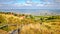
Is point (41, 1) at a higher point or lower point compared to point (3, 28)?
higher

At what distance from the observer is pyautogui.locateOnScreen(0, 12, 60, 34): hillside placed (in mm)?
2430

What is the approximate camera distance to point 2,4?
101 inches

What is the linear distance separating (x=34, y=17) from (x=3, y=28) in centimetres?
69

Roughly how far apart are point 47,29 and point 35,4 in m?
0.60

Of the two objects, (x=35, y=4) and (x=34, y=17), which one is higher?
(x=35, y=4)

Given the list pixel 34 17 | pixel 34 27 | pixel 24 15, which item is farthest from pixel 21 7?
pixel 34 27

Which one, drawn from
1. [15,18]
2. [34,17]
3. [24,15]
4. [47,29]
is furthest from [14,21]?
[47,29]

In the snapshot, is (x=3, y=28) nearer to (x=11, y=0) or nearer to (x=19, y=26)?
(x=19, y=26)

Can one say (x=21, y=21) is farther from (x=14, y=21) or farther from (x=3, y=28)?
(x=3, y=28)

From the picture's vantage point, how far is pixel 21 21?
251cm

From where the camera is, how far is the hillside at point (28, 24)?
2.43 meters

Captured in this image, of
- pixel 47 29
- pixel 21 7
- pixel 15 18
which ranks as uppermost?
pixel 21 7

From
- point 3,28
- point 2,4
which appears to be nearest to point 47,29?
point 3,28

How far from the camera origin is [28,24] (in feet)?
8.14
